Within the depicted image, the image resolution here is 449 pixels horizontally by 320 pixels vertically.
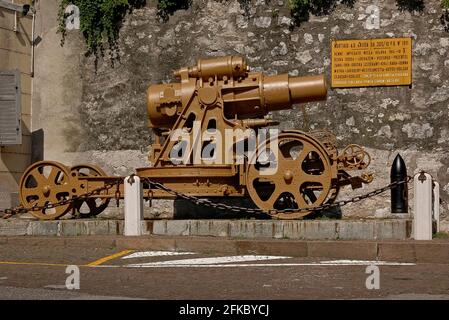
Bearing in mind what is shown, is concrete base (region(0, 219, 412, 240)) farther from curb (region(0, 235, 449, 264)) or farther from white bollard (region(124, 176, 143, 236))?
curb (region(0, 235, 449, 264))

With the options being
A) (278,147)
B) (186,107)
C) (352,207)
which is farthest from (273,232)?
(352,207)

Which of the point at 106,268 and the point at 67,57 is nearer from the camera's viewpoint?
the point at 106,268

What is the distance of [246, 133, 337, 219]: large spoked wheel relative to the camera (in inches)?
466

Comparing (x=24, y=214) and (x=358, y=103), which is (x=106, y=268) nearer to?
(x=24, y=214)

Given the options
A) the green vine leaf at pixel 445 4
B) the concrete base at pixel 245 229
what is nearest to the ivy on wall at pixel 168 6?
the green vine leaf at pixel 445 4

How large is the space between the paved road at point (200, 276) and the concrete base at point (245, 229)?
2.91ft

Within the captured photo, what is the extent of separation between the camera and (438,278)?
A: 327 inches

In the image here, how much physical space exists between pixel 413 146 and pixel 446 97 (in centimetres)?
104

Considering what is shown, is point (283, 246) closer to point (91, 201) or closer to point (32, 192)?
point (91, 201)

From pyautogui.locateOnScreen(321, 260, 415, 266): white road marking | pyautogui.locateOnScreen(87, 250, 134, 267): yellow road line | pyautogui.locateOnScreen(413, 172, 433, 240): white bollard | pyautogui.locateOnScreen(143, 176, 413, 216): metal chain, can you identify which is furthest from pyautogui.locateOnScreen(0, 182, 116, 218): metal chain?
pyautogui.locateOnScreen(413, 172, 433, 240): white bollard

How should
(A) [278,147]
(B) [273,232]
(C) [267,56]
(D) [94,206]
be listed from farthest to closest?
(C) [267,56], (D) [94,206], (A) [278,147], (B) [273,232]

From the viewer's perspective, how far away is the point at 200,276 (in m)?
8.50

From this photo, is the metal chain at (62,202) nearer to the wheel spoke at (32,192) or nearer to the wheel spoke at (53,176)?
the wheel spoke at (32,192)

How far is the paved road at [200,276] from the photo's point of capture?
726 centimetres
